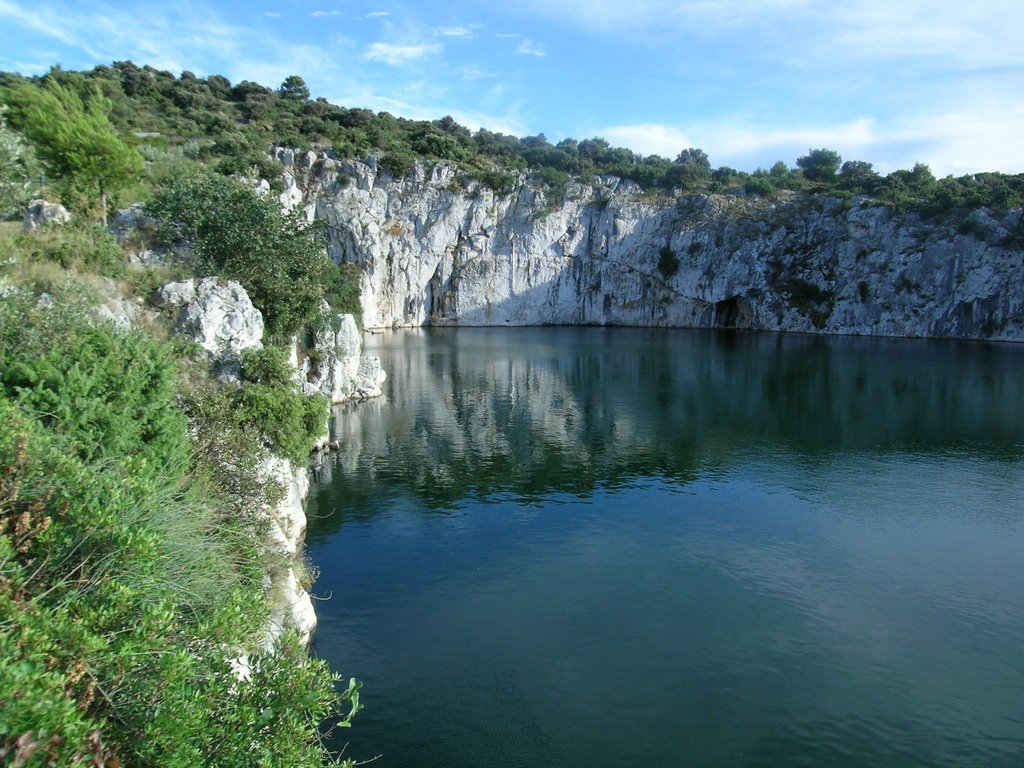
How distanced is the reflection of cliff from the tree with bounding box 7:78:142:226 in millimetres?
15117

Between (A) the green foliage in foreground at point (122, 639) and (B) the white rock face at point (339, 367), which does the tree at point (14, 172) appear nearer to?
(B) the white rock face at point (339, 367)

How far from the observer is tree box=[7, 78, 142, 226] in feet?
87.6

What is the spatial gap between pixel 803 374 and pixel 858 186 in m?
56.2

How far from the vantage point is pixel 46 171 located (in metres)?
27.8

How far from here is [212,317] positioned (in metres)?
20.6

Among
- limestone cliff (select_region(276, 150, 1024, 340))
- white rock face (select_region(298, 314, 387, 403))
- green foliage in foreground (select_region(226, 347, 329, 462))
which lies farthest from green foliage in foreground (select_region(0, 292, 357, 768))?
limestone cliff (select_region(276, 150, 1024, 340))

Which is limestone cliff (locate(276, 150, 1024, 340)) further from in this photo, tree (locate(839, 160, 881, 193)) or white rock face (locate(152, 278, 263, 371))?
white rock face (locate(152, 278, 263, 371))

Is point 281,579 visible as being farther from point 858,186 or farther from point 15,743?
point 858,186

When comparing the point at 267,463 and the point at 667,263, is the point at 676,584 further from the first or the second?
the point at 667,263

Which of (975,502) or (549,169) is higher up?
(549,169)

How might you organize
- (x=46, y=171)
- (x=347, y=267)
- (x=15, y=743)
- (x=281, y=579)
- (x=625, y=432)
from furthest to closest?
(x=347, y=267) < (x=625, y=432) < (x=46, y=171) < (x=281, y=579) < (x=15, y=743)

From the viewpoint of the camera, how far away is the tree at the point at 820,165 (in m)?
106

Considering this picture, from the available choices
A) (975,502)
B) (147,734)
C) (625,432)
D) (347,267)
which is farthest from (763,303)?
(147,734)

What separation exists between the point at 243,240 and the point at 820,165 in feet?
365
